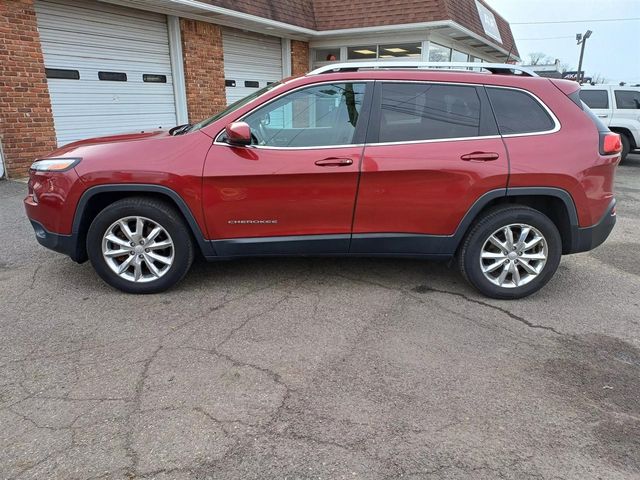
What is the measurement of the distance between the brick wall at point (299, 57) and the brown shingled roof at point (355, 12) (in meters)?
0.79

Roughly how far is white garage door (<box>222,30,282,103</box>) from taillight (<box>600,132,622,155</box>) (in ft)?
31.8

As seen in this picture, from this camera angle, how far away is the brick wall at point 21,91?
758cm

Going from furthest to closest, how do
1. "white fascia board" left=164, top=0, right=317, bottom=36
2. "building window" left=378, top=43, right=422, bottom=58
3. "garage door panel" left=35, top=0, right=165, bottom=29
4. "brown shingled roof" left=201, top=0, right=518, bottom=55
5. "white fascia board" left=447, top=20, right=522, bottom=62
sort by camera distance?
"building window" left=378, top=43, right=422, bottom=58 → "white fascia board" left=447, top=20, right=522, bottom=62 → "brown shingled roof" left=201, top=0, right=518, bottom=55 → "white fascia board" left=164, top=0, right=317, bottom=36 → "garage door panel" left=35, top=0, right=165, bottom=29

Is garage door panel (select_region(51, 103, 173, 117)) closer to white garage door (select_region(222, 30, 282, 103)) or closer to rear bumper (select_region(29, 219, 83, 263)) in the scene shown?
white garage door (select_region(222, 30, 282, 103))

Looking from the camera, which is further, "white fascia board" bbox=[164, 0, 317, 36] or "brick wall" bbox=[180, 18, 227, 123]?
"brick wall" bbox=[180, 18, 227, 123]

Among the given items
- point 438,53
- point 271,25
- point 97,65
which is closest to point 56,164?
point 97,65

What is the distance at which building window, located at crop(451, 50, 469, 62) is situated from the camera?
1467cm

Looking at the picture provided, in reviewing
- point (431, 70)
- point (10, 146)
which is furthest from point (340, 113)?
point (10, 146)

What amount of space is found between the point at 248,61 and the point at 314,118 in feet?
30.9

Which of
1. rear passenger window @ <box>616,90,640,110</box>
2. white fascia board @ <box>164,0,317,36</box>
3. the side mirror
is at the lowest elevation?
the side mirror

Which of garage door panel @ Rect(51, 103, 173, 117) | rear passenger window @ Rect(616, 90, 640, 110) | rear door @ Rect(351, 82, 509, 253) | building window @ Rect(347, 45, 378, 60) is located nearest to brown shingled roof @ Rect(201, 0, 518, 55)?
building window @ Rect(347, 45, 378, 60)

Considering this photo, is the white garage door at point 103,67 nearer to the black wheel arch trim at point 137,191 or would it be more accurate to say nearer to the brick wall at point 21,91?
the brick wall at point 21,91

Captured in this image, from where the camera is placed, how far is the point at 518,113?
12.5ft

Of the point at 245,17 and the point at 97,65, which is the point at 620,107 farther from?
the point at 97,65
